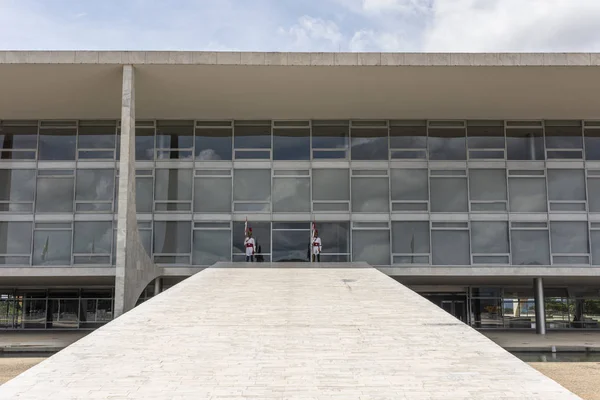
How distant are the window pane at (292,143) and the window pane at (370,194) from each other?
2365 mm

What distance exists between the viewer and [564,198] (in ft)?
83.6

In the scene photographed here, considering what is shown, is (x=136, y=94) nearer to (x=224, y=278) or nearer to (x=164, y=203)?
(x=164, y=203)

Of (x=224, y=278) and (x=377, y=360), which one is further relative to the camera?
(x=224, y=278)

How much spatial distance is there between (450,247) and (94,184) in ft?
47.2

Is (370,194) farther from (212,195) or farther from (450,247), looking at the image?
(212,195)

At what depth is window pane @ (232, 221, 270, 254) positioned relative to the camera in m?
25.1

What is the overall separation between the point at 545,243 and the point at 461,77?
814 centimetres

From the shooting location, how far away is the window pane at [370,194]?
82.9ft

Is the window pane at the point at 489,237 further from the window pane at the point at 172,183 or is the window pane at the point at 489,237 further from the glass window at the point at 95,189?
the glass window at the point at 95,189

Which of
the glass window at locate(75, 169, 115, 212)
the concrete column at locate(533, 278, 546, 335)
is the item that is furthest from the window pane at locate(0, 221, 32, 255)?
the concrete column at locate(533, 278, 546, 335)

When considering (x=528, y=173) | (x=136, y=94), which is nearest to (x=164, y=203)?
(x=136, y=94)

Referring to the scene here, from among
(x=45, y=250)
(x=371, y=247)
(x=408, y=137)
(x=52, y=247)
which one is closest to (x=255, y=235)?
(x=371, y=247)

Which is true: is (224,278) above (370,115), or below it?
below

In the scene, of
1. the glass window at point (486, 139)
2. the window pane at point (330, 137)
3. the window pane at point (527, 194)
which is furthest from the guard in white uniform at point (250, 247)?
the window pane at point (527, 194)
